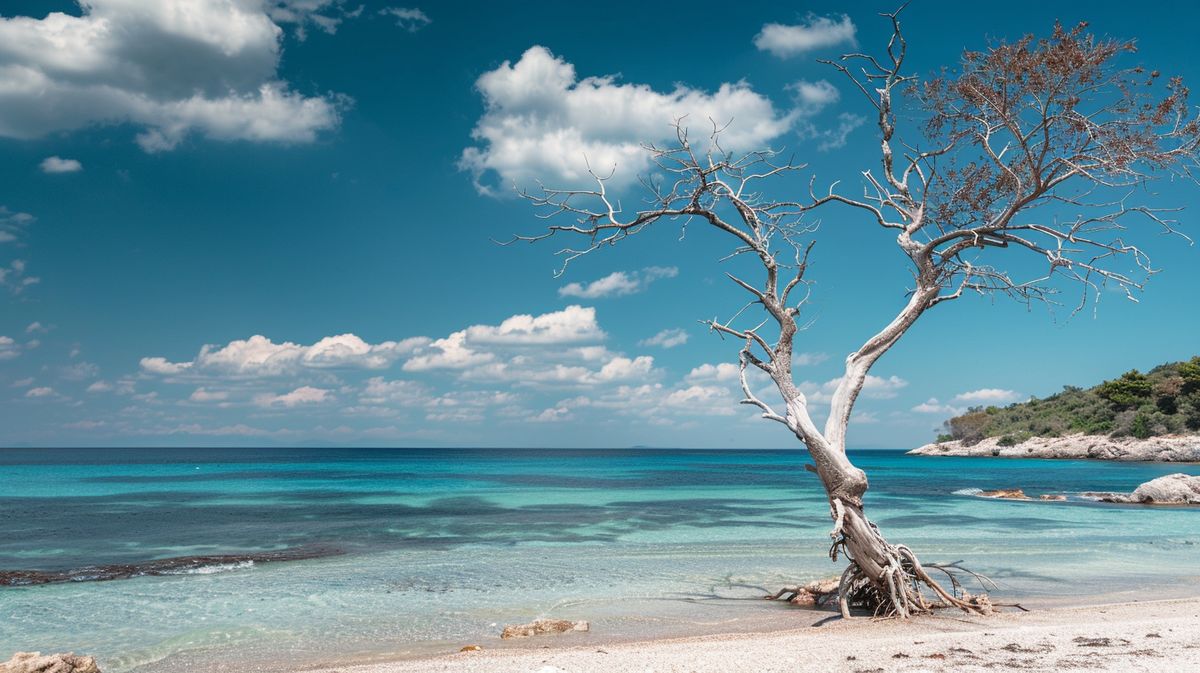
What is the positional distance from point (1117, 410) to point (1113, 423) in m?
4.09

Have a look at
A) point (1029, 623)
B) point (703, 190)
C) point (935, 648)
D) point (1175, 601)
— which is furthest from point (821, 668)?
point (1175, 601)

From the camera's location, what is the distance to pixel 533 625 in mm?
10469

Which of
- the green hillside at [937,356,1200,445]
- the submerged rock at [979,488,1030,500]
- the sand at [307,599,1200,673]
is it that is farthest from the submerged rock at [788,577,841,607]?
the green hillside at [937,356,1200,445]

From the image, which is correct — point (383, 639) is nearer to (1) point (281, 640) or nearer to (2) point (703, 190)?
(1) point (281, 640)

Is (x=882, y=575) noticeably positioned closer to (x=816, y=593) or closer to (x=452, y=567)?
(x=816, y=593)

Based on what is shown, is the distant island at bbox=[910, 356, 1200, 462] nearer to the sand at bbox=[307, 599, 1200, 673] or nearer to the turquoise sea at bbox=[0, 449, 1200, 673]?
the turquoise sea at bbox=[0, 449, 1200, 673]

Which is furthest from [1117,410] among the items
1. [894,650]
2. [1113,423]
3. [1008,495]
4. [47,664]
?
[47,664]

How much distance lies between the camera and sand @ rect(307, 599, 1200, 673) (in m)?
7.41

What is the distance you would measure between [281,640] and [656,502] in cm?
2693

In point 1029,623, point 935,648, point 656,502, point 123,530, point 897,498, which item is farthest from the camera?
point 897,498

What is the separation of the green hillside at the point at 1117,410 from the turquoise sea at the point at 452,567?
2487 inches

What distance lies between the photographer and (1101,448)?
289ft

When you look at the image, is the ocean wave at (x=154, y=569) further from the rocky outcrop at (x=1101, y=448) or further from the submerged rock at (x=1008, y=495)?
the rocky outcrop at (x=1101, y=448)

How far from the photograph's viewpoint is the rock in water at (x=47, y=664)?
7.76 meters
